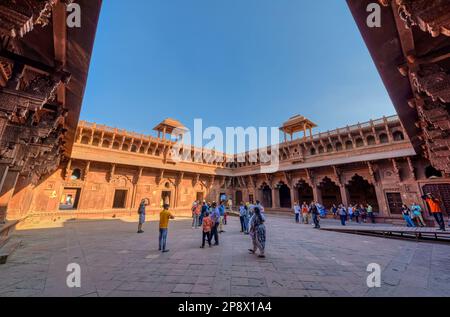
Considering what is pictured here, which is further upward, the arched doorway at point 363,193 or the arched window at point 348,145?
the arched window at point 348,145

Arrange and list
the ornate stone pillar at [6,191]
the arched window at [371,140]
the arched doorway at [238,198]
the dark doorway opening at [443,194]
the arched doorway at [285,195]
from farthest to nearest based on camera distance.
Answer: the arched doorway at [238,198] < the arched doorway at [285,195] < the arched window at [371,140] < the dark doorway opening at [443,194] < the ornate stone pillar at [6,191]

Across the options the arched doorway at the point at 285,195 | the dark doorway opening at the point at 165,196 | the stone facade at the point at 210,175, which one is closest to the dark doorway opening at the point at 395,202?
the stone facade at the point at 210,175

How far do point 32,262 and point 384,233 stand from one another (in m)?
12.3

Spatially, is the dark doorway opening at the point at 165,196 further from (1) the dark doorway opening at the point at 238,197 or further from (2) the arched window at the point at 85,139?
(1) the dark doorway opening at the point at 238,197

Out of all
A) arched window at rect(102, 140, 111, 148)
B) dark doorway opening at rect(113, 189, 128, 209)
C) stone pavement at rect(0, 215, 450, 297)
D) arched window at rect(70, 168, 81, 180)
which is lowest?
stone pavement at rect(0, 215, 450, 297)

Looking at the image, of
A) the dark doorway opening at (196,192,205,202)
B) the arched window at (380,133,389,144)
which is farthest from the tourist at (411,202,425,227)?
the dark doorway opening at (196,192,205,202)

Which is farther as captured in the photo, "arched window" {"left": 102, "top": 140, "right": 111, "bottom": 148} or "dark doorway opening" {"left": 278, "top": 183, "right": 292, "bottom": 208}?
"dark doorway opening" {"left": 278, "top": 183, "right": 292, "bottom": 208}

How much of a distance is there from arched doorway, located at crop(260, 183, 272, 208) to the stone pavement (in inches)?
608

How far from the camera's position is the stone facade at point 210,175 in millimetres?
12273

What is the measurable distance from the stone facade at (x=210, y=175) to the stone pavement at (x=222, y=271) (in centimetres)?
772

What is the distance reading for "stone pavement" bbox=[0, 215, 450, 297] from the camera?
2834mm

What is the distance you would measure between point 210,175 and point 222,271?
18.2 meters

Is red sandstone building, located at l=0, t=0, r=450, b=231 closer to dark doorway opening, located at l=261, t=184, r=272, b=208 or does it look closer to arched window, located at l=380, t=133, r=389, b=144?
arched window, located at l=380, t=133, r=389, b=144
